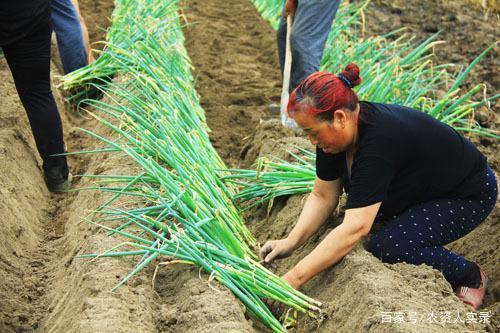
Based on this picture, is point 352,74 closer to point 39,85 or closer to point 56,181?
point 39,85

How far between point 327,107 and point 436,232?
0.69m

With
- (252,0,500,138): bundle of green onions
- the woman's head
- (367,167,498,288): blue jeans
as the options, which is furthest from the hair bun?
(252,0,500,138): bundle of green onions

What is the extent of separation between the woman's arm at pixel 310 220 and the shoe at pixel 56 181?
143 centimetres

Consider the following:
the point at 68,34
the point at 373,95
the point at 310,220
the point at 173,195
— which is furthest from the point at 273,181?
the point at 68,34

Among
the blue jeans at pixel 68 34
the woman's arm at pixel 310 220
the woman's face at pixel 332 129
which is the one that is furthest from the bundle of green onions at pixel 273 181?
the blue jeans at pixel 68 34

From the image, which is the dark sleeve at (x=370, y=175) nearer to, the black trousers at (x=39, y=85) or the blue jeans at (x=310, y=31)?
the black trousers at (x=39, y=85)

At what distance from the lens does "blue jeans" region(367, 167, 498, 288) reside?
278 centimetres

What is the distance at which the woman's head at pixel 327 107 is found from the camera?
2.52 metres

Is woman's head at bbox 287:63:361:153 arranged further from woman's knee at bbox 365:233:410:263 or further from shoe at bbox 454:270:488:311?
shoe at bbox 454:270:488:311

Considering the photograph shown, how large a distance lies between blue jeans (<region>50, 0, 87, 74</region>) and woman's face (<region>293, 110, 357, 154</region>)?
2.45m

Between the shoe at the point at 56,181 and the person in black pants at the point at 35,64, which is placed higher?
the person in black pants at the point at 35,64

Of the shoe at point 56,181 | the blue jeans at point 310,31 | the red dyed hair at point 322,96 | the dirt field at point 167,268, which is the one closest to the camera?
the dirt field at point 167,268

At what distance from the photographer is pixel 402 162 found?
2684mm

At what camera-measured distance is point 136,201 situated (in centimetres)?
306
